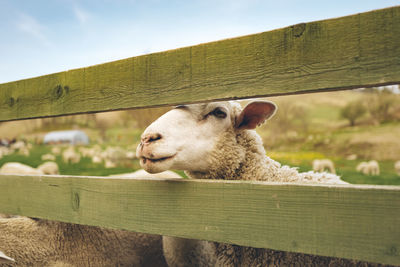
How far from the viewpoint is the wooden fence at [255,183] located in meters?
1.04

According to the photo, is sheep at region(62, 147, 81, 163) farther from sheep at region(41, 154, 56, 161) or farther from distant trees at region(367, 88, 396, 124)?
distant trees at region(367, 88, 396, 124)

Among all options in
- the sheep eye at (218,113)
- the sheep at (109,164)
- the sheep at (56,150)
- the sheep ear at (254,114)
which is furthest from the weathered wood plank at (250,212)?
the sheep at (56,150)

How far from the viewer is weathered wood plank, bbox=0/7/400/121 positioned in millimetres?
1043

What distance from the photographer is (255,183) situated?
48.5 inches

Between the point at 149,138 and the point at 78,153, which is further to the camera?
the point at 78,153

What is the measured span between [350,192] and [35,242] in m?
1.84

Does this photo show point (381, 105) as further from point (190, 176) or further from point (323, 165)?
point (190, 176)

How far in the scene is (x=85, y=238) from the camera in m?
2.21

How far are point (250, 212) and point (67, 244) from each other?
144cm

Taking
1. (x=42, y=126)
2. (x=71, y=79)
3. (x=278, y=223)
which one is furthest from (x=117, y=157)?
(x=278, y=223)

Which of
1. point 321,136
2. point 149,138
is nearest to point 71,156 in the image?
point 321,136

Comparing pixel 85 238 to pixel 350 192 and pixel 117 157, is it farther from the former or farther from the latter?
pixel 117 157

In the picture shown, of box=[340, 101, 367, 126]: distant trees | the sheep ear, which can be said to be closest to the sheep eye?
the sheep ear

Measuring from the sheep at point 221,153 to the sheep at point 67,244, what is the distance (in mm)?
319
